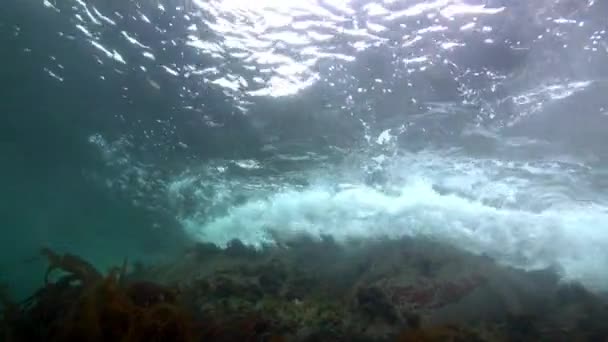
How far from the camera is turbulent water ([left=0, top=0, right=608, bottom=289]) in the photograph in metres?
11.2

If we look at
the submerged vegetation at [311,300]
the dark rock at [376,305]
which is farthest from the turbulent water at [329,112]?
the dark rock at [376,305]

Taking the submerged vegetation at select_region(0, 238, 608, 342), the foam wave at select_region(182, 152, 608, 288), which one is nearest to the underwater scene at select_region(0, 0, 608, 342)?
the submerged vegetation at select_region(0, 238, 608, 342)

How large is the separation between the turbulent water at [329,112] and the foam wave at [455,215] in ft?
0.50

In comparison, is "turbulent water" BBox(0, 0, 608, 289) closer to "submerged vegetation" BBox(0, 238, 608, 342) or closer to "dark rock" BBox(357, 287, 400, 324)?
"submerged vegetation" BBox(0, 238, 608, 342)

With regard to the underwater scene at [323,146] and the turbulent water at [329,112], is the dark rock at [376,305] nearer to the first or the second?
the underwater scene at [323,146]

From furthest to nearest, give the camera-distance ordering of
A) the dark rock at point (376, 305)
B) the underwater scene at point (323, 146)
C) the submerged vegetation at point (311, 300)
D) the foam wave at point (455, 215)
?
1. the foam wave at point (455, 215)
2. the dark rock at point (376, 305)
3. the underwater scene at point (323, 146)
4. the submerged vegetation at point (311, 300)

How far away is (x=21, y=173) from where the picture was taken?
26688 mm

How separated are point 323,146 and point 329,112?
2675 millimetres

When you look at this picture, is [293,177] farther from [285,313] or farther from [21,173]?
[21,173]

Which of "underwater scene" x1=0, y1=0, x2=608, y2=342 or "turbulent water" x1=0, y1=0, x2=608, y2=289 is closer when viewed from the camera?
"underwater scene" x1=0, y1=0, x2=608, y2=342

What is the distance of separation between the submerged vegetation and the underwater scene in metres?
0.05

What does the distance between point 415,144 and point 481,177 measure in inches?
Result: 174

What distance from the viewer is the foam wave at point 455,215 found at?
62.7ft

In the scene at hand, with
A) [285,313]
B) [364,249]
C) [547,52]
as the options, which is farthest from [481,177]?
[285,313]
